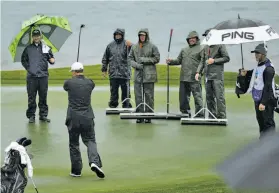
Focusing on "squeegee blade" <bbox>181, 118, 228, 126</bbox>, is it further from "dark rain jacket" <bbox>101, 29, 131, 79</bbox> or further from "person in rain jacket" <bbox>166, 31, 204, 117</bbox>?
"dark rain jacket" <bbox>101, 29, 131, 79</bbox>

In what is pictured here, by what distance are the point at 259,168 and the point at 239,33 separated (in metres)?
7.54

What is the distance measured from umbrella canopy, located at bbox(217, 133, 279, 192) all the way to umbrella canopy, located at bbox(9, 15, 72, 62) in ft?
29.3

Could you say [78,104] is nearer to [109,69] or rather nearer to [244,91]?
[244,91]

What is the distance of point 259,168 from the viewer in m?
3.81

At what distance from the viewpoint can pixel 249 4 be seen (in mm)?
19266

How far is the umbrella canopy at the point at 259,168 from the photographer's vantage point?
12.4 feet

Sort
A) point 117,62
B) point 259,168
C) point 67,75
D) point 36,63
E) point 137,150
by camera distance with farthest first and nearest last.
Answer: point 67,75, point 117,62, point 36,63, point 137,150, point 259,168

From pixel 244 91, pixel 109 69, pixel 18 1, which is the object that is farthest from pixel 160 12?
pixel 244 91

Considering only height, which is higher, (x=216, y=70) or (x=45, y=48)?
(x=45, y=48)

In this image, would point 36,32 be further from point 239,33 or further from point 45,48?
point 239,33

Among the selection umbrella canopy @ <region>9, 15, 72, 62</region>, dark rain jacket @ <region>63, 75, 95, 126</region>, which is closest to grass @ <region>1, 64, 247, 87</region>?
umbrella canopy @ <region>9, 15, 72, 62</region>

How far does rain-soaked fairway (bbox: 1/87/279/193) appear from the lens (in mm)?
7895

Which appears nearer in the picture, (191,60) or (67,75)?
(191,60)

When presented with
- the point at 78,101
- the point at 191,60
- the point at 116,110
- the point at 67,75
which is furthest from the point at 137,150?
the point at 67,75
